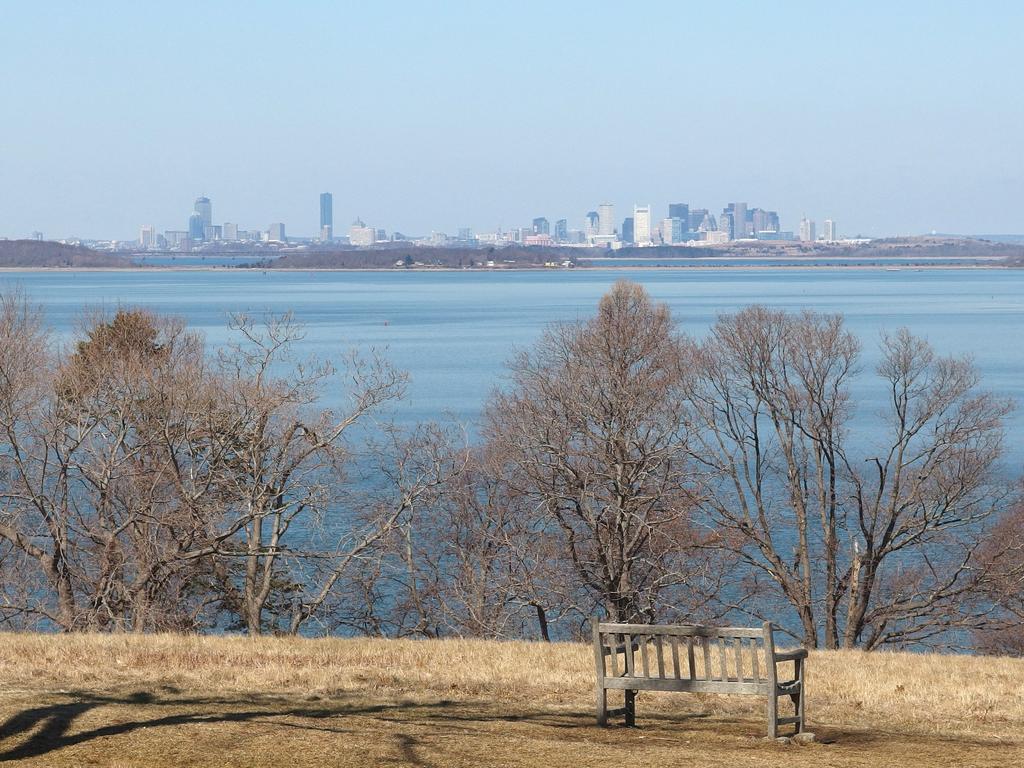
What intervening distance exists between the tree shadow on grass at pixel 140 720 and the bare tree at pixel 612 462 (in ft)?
39.6

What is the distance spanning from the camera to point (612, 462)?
26234 millimetres

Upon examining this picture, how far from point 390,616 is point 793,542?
39.8 ft

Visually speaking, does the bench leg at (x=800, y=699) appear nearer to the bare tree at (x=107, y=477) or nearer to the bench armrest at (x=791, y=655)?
the bench armrest at (x=791, y=655)

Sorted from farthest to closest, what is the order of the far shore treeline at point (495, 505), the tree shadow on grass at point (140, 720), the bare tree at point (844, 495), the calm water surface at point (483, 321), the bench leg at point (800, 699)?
the calm water surface at point (483, 321), the bare tree at point (844, 495), the far shore treeline at point (495, 505), the bench leg at point (800, 699), the tree shadow on grass at point (140, 720)

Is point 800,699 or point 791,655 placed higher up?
point 791,655

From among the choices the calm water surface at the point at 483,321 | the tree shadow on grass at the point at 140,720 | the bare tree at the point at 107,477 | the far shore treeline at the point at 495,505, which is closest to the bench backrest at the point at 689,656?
the tree shadow on grass at the point at 140,720

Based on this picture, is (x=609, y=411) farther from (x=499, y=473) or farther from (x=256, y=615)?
(x=256, y=615)

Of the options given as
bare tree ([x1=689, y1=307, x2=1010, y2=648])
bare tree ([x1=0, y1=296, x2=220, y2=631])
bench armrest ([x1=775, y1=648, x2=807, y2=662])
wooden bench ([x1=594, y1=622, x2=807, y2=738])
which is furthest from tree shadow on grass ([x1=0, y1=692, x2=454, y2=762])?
bare tree ([x1=689, y1=307, x2=1010, y2=648])

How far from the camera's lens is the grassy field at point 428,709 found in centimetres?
1042

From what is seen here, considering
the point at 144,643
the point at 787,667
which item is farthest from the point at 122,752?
the point at 787,667

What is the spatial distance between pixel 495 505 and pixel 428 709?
780 inches

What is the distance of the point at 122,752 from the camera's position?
1020 centimetres

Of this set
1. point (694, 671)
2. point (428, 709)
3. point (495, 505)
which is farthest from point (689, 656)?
point (495, 505)

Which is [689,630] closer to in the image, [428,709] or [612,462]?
[428,709]
